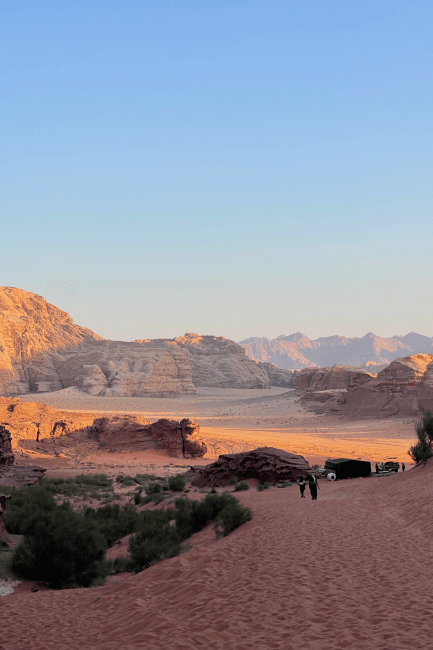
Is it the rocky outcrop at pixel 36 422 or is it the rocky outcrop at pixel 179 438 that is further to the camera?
the rocky outcrop at pixel 179 438

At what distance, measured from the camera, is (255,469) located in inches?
814

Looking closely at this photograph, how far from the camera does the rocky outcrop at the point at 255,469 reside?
19922 mm

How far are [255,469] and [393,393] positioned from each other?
3356 cm

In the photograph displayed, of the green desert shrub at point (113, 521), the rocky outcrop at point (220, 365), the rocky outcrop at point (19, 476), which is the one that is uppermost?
the rocky outcrop at point (220, 365)

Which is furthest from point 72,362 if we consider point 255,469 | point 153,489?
point 153,489

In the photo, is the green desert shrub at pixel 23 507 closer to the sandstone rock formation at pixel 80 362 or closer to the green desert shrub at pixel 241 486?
the green desert shrub at pixel 241 486

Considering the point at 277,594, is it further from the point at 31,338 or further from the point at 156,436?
the point at 31,338

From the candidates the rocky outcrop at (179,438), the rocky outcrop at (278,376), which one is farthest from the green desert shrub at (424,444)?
the rocky outcrop at (278,376)

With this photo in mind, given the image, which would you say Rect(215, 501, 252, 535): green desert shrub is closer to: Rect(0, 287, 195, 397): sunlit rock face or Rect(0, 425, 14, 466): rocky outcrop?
Rect(0, 425, 14, 466): rocky outcrop

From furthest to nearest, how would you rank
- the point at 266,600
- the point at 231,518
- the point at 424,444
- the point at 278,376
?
1. the point at 278,376
2. the point at 424,444
3. the point at 231,518
4. the point at 266,600

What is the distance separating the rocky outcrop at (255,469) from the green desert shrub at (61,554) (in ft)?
37.6

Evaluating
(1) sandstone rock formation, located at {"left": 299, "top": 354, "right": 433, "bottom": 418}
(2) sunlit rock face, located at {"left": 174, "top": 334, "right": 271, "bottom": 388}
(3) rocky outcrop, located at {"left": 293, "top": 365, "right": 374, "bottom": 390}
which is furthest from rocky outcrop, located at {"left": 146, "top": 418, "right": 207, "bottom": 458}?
(2) sunlit rock face, located at {"left": 174, "top": 334, "right": 271, "bottom": 388}

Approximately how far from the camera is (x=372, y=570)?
6.51 metres

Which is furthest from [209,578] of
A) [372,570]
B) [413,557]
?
[413,557]
